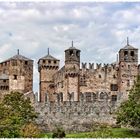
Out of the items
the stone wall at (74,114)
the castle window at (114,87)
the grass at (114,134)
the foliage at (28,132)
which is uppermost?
the castle window at (114,87)

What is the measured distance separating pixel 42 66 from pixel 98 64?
19.1ft

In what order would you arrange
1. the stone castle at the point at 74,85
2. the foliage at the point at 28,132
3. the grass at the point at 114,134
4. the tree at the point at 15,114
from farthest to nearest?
1. the stone castle at the point at 74,85
2. the grass at the point at 114,134
3. the tree at the point at 15,114
4. the foliage at the point at 28,132

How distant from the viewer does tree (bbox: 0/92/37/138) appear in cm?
3912

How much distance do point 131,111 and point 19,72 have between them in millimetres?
23515

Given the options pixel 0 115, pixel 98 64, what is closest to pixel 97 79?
pixel 98 64

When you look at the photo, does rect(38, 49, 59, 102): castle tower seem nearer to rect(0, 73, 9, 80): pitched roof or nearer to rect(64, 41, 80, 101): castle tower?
rect(0, 73, 9, 80): pitched roof

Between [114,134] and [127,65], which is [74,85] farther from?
[114,134]

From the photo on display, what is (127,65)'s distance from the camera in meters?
61.4

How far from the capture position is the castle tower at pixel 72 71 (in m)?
61.1

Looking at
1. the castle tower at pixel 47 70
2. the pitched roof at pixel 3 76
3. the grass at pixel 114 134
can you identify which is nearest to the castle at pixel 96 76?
the castle tower at pixel 47 70

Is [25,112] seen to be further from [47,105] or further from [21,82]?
[21,82]

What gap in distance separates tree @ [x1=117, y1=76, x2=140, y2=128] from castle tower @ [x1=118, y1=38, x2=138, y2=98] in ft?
43.1

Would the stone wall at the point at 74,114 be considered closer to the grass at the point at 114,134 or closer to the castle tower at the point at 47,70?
the grass at the point at 114,134

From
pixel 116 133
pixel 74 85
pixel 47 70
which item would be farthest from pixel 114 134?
pixel 47 70
